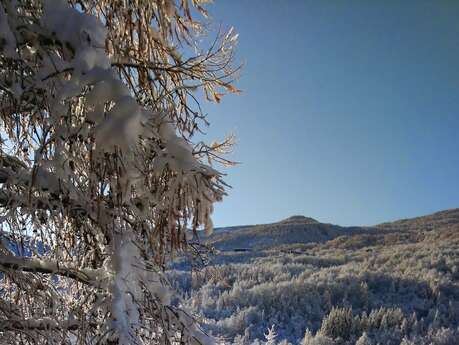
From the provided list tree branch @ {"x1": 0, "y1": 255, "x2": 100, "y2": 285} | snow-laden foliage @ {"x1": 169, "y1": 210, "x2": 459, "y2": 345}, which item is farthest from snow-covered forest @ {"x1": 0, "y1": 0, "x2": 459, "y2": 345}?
snow-laden foliage @ {"x1": 169, "y1": 210, "x2": 459, "y2": 345}

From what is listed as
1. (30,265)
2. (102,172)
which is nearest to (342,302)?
(30,265)

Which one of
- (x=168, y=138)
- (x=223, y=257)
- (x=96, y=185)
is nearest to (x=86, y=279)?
(x=96, y=185)

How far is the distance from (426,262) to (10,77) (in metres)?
15.1

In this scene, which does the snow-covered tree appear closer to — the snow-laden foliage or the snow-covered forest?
the snow-covered forest

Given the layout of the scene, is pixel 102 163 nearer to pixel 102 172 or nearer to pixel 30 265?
pixel 102 172

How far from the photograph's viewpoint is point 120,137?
1677 mm

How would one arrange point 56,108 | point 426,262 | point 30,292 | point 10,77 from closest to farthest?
point 56,108 → point 10,77 → point 30,292 → point 426,262

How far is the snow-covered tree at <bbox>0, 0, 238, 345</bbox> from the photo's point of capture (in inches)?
72.1

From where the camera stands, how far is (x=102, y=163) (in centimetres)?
194

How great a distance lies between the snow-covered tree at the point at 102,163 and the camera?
1.83 metres

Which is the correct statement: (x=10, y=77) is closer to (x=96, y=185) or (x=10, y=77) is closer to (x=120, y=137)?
(x=96, y=185)

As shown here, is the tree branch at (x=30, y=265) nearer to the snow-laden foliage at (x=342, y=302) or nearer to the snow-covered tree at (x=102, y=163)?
the snow-covered tree at (x=102, y=163)

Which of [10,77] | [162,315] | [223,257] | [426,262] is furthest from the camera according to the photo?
[223,257]

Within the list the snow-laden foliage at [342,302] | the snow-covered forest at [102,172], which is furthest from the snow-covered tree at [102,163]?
the snow-laden foliage at [342,302]
